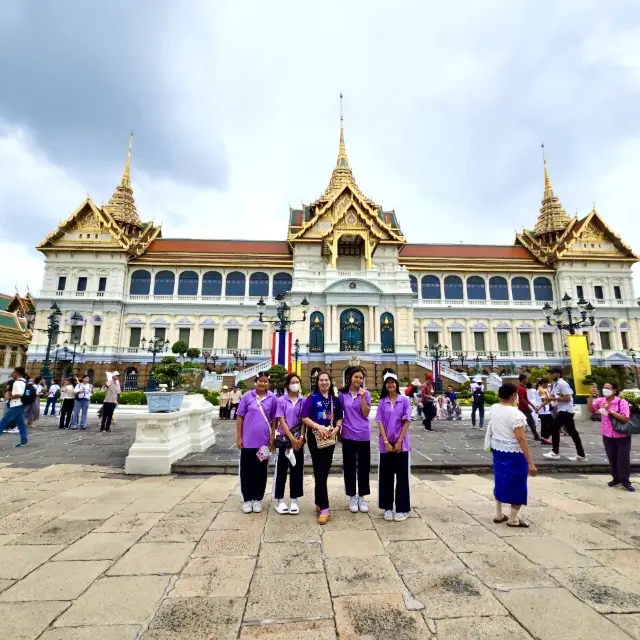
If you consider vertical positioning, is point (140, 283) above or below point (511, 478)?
above

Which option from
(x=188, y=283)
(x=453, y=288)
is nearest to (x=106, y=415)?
(x=188, y=283)

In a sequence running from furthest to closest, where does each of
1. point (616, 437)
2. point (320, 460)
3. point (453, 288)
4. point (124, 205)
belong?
point (124, 205)
point (453, 288)
point (616, 437)
point (320, 460)

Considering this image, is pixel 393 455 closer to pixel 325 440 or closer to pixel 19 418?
pixel 325 440

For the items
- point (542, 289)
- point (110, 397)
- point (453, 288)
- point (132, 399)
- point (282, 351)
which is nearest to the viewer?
point (110, 397)

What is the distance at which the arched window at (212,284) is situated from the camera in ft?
114

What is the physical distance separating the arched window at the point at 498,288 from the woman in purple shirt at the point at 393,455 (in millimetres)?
Result: 35106

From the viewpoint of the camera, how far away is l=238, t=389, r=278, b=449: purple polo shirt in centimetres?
440

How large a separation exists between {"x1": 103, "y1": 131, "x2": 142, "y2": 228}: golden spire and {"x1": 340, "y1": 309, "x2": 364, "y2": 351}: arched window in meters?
25.9

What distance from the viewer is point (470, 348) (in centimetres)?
3409

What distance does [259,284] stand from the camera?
35125 millimetres

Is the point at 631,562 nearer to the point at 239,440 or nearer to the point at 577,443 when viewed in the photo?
the point at 239,440

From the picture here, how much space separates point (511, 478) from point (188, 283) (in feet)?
113

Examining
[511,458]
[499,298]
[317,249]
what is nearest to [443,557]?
[511,458]

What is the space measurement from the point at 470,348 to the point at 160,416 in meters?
32.1
